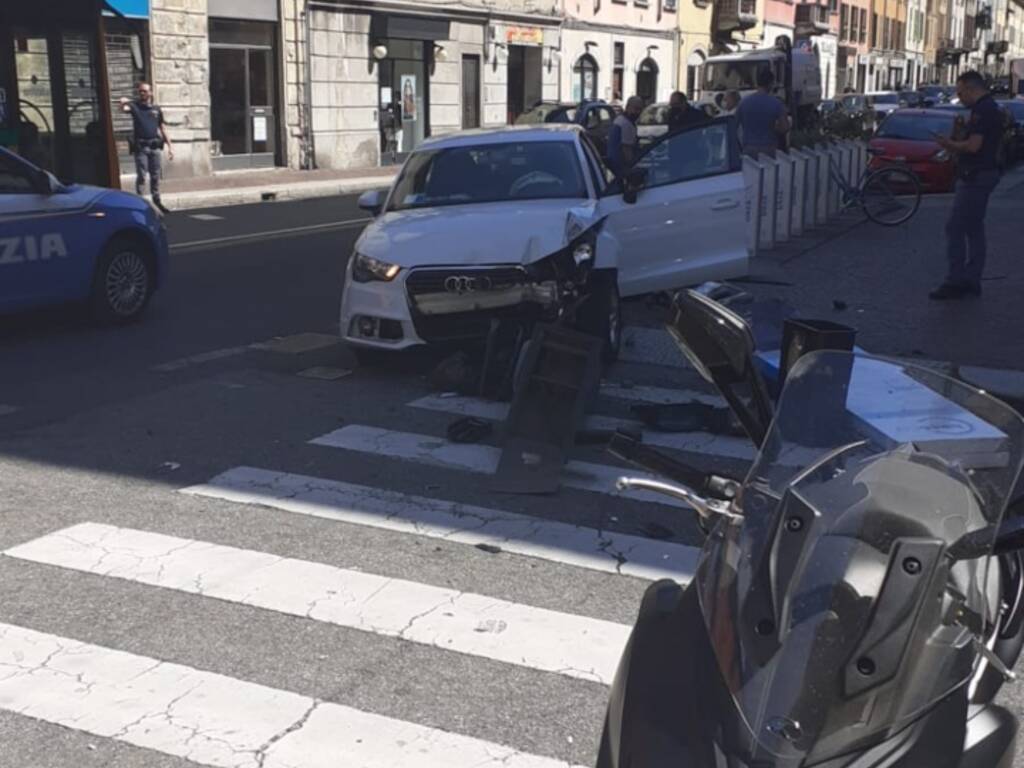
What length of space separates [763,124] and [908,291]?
457 centimetres

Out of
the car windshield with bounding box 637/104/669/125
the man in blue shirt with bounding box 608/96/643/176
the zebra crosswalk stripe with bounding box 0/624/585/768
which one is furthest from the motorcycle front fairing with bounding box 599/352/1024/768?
the car windshield with bounding box 637/104/669/125

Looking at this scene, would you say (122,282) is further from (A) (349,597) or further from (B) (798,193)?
(B) (798,193)

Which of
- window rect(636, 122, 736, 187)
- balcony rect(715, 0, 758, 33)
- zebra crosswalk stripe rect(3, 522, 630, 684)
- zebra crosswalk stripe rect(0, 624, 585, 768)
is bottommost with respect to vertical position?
zebra crosswalk stripe rect(3, 522, 630, 684)

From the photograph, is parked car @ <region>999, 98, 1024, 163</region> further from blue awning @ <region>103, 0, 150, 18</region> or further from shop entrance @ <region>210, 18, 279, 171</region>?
blue awning @ <region>103, 0, 150, 18</region>

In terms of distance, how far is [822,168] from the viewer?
17.9 meters

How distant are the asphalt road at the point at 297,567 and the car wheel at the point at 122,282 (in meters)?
1.19

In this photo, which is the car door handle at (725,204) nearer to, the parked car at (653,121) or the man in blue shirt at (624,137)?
the man in blue shirt at (624,137)

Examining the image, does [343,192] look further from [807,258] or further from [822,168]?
[807,258]

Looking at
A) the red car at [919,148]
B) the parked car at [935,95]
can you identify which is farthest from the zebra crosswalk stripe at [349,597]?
the parked car at [935,95]

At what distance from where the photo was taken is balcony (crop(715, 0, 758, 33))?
53.2 meters

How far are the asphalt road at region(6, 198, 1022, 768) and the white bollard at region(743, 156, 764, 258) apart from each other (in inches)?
219

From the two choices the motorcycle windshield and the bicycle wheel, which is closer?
the motorcycle windshield

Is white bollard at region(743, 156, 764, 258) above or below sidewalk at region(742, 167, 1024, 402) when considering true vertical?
above

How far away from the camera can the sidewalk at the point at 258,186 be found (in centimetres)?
2258
